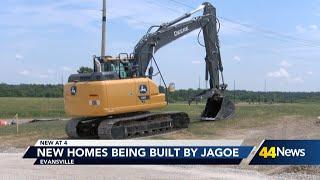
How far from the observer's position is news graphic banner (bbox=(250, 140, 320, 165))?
12664mm

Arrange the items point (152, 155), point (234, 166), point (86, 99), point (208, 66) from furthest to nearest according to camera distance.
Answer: point (208, 66) < point (86, 99) < point (234, 166) < point (152, 155)

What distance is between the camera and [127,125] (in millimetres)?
21141

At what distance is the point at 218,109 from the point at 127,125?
237 inches

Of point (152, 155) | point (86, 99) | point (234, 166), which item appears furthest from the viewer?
point (86, 99)

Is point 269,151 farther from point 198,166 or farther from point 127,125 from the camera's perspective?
point 127,125

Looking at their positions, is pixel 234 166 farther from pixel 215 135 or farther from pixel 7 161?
pixel 215 135

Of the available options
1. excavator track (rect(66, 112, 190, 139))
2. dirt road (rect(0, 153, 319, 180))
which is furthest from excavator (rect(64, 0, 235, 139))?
dirt road (rect(0, 153, 319, 180))

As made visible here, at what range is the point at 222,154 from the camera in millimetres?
13125

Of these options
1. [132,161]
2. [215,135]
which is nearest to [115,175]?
[132,161]

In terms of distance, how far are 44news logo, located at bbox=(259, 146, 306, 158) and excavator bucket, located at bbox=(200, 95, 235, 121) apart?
12548mm

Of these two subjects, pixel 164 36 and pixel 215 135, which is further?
pixel 164 36

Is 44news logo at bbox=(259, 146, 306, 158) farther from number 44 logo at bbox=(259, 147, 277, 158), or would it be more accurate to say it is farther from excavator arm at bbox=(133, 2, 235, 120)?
excavator arm at bbox=(133, 2, 235, 120)

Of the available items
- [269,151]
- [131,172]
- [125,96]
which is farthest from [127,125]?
[269,151]

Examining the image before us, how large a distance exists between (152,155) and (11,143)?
9556 millimetres
